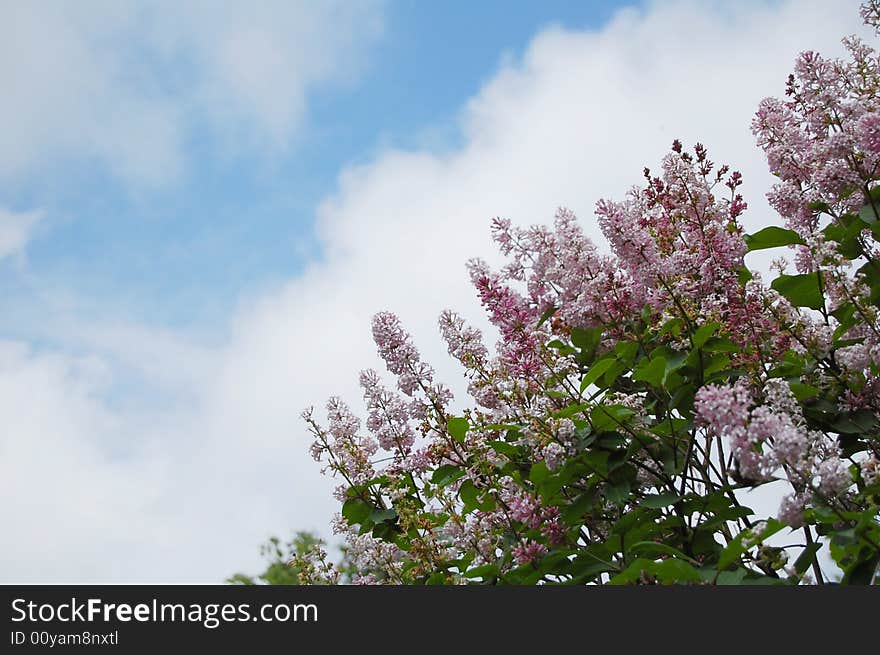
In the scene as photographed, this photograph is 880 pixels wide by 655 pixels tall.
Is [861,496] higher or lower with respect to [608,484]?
lower

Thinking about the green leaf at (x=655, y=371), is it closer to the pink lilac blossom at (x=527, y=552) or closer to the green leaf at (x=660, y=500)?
the green leaf at (x=660, y=500)

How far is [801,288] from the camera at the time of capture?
394 centimetres

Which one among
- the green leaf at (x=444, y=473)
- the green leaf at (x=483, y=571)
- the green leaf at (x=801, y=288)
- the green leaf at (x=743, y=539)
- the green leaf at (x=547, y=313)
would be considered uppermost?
the green leaf at (x=547, y=313)

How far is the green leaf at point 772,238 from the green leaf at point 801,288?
0.69 feet

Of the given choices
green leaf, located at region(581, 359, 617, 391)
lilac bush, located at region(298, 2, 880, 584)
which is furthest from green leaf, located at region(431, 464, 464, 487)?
green leaf, located at region(581, 359, 617, 391)

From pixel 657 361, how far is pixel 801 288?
88 cm

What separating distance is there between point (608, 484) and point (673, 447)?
32 centimetres

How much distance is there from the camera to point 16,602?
3387mm

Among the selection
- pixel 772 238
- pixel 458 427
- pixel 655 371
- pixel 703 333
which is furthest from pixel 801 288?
pixel 458 427

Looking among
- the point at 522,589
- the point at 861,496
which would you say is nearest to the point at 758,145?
the point at 861,496

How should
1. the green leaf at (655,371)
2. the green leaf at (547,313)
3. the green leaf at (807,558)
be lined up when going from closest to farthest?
the green leaf at (655,371) < the green leaf at (807,558) < the green leaf at (547,313)

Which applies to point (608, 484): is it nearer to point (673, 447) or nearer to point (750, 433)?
point (673, 447)

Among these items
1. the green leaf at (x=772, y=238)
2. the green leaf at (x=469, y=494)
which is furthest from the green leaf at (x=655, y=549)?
the green leaf at (x=772, y=238)

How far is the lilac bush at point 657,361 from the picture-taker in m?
3.78
